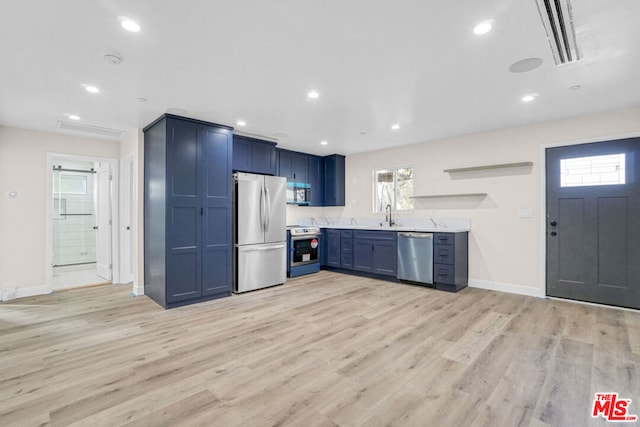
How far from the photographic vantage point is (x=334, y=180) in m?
6.54

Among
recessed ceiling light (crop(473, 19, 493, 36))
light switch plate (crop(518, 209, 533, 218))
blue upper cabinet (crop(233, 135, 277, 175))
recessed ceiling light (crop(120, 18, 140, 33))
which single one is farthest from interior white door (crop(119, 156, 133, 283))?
light switch plate (crop(518, 209, 533, 218))

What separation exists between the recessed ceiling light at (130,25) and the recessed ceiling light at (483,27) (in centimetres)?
232

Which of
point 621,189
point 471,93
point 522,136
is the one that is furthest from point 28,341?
point 621,189

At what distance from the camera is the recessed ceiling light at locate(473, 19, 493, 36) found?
6.68ft

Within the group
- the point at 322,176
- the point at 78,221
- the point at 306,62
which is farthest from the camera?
the point at 78,221

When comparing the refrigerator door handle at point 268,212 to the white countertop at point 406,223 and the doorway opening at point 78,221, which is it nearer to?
the white countertop at point 406,223

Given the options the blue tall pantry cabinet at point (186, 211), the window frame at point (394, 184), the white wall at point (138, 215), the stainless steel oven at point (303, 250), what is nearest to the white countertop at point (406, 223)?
the window frame at point (394, 184)

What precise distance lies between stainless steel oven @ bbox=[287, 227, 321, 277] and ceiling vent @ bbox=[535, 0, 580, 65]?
429 centimetres

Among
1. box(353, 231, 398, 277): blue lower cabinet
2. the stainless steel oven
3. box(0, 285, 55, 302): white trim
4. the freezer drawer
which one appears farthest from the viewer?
the stainless steel oven

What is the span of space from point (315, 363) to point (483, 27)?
2753mm

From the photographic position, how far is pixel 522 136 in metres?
4.40

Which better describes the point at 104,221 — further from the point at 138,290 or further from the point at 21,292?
the point at 138,290

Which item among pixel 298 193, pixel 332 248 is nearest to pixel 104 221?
pixel 298 193

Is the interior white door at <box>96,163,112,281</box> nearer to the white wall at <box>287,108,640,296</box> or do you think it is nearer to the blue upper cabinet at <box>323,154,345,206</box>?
the blue upper cabinet at <box>323,154,345,206</box>
